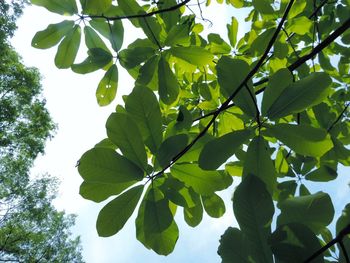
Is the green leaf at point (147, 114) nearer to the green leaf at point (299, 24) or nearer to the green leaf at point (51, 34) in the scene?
the green leaf at point (51, 34)

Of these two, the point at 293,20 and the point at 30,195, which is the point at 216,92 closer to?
the point at 293,20

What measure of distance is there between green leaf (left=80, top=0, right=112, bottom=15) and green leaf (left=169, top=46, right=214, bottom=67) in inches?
10.7

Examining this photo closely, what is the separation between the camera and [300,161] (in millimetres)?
1434

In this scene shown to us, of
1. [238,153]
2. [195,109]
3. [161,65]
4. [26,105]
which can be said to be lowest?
[238,153]

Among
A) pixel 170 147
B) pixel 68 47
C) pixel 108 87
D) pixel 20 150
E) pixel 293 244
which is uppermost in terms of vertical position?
pixel 20 150

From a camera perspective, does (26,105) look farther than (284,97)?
Yes

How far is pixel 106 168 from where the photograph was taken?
2.49ft

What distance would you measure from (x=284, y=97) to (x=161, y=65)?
1.87 ft

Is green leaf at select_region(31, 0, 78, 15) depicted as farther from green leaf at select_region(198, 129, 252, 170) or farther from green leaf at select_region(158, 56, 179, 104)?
green leaf at select_region(198, 129, 252, 170)

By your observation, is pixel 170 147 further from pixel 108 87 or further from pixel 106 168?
pixel 108 87

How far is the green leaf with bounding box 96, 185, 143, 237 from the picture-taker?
0.80 meters

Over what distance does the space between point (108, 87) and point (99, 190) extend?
643 mm

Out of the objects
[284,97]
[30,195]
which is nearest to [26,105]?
[30,195]

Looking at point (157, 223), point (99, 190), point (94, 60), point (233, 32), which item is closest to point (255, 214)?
point (157, 223)
